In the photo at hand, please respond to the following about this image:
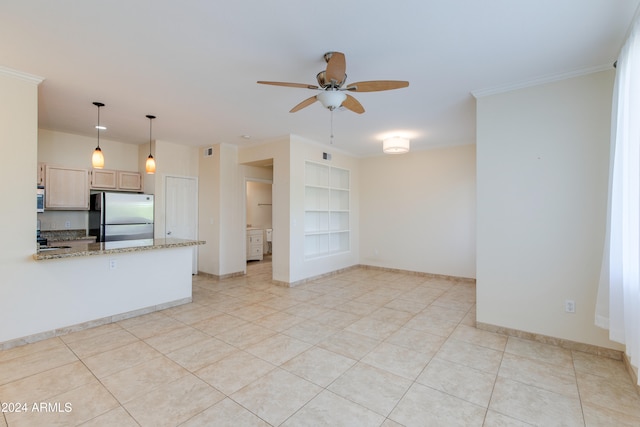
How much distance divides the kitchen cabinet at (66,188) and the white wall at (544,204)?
629 cm

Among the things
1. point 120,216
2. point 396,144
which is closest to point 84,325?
A: point 120,216

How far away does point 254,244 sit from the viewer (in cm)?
805

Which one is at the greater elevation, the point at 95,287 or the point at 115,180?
the point at 115,180

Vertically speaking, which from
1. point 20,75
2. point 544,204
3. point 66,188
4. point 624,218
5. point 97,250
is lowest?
point 97,250

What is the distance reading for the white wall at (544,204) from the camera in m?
2.83

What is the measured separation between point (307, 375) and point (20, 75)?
4036mm

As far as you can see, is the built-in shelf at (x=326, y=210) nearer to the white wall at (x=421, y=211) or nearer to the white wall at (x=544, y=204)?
the white wall at (x=421, y=211)

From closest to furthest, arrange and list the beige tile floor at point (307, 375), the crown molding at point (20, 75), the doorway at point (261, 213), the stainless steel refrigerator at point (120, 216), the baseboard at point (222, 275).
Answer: the beige tile floor at point (307, 375), the crown molding at point (20, 75), the stainless steel refrigerator at point (120, 216), the baseboard at point (222, 275), the doorway at point (261, 213)

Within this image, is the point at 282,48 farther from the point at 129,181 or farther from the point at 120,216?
the point at 129,181

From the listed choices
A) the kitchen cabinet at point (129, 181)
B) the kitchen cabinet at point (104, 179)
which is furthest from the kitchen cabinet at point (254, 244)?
the kitchen cabinet at point (104, 179)

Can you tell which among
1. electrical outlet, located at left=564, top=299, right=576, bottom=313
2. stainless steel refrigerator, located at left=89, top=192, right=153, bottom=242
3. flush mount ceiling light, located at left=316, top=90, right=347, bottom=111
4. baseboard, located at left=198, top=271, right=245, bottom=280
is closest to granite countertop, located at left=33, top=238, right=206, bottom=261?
stainless steel refrigerator, located at left=89, top=192, right=153, bottom=242

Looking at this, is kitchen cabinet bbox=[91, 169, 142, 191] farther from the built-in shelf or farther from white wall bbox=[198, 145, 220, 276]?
the built-in shelf

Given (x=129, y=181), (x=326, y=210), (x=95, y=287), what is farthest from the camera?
(x=326, y=210)

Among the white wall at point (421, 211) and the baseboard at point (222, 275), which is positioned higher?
the white wall at point (421, 211)
